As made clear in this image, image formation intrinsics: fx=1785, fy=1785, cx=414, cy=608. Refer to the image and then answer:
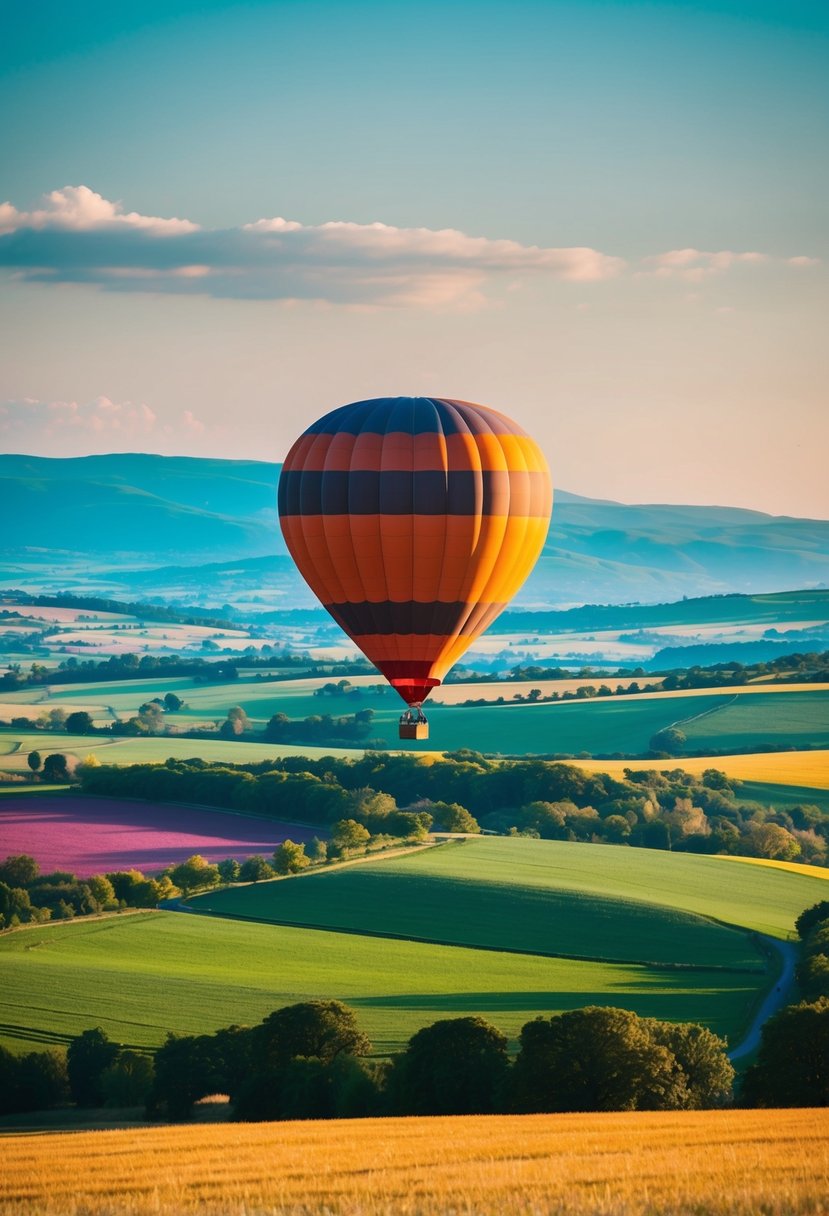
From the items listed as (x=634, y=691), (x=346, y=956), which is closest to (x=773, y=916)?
(x=346, y=956)

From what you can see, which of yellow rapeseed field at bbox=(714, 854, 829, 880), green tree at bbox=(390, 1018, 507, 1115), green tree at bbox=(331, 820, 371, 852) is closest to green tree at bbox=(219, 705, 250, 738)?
green tree at bbox=(331, 820, 371, 852)

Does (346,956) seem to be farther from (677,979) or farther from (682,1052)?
(682,1052)

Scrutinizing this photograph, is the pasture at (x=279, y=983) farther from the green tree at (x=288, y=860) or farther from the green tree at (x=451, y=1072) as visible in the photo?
the green tree at (x=288, y=860)

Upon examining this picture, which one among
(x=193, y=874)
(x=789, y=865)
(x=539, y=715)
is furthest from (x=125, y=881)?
(x=539, y=715)

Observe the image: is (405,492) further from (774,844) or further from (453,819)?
(453,819)

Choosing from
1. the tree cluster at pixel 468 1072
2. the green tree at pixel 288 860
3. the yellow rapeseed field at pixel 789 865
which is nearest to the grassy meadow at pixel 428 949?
the yellow rapeseed field at pixel 789 865
